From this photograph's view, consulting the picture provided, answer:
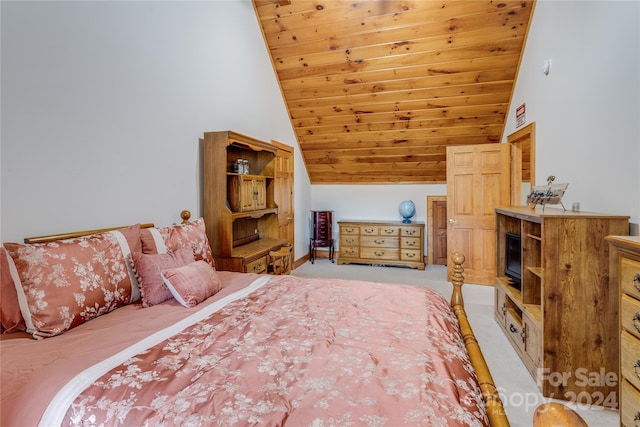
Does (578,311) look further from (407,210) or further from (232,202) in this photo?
(407,210)

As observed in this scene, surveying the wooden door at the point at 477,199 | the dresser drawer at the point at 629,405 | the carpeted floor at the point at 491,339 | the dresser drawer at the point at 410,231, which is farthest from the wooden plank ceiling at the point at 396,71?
the dresser drawer at the point at 629,405

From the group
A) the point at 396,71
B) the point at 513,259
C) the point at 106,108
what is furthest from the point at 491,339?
the point at 106,108

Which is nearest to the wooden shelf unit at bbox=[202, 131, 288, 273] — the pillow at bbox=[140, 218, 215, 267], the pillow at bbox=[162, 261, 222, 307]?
the pillow at bbox=[140, 218, 215, 267]

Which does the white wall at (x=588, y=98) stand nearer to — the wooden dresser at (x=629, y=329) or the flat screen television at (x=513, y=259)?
the flat screen television at (x=513, y=259)

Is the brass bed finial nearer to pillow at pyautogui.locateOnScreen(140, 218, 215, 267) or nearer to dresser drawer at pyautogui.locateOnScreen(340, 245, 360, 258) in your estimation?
pillow at pyautogui.locateOnScreen(140, 218, 215, 267)

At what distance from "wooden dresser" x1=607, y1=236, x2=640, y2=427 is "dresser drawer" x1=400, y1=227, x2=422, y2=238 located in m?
3.98

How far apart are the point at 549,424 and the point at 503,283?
2704 millimetres

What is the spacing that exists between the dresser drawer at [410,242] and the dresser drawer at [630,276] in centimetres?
401

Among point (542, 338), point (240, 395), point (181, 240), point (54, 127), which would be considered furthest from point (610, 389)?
point (54, 127)

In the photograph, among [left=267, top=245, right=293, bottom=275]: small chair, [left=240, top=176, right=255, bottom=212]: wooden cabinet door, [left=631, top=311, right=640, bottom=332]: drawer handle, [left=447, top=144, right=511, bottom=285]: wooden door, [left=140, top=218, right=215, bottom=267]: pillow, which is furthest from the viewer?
[left=447, top=144, right=511, bottom=285]: wooden door

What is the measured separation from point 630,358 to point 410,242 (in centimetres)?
411

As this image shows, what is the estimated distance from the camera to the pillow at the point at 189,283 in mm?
1747

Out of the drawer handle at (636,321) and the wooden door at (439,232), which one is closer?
the drawer handle at (636,321)

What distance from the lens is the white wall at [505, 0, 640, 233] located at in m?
1.97
